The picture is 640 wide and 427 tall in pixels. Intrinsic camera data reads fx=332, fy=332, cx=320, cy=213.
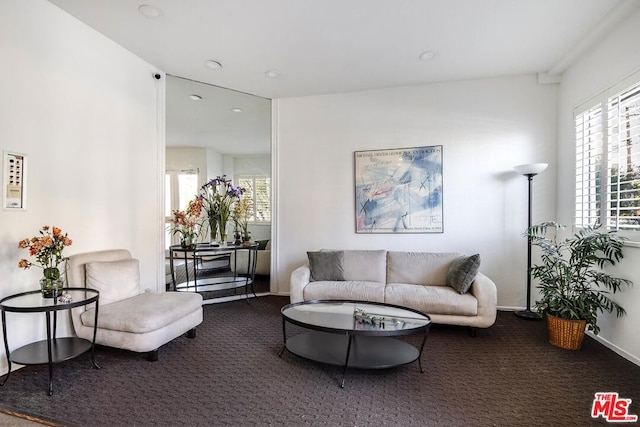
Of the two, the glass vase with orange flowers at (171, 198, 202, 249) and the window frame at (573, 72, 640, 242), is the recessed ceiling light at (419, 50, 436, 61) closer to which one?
the window frame at (573, 72, 640, 242)

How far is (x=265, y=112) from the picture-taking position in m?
4.98

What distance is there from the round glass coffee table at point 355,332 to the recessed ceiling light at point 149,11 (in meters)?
2.73

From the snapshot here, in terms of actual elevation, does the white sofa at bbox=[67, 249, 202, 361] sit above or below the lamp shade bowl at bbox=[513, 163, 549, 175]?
below

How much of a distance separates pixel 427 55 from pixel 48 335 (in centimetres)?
410

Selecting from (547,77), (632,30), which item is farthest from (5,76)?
(547,77)

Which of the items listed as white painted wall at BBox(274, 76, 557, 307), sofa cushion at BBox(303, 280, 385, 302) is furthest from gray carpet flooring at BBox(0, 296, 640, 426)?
white painted wall at BBox(274, 76, 557, 307)

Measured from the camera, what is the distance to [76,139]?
2.97 metres

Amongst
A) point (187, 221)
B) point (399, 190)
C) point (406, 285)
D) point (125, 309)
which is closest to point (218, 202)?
point (187, 221)

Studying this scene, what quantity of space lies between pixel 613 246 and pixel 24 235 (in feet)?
15.4

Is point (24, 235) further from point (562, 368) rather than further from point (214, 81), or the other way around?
point (562, 368)

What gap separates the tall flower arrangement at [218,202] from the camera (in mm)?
4512

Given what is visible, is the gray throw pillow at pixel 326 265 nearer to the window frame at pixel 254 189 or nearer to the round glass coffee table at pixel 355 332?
the round glass coffee table at pixel 355 332

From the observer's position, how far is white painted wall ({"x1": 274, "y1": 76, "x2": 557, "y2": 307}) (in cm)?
408

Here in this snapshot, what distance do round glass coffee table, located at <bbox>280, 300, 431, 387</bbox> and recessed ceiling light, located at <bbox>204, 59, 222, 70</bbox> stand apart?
2.79 m
